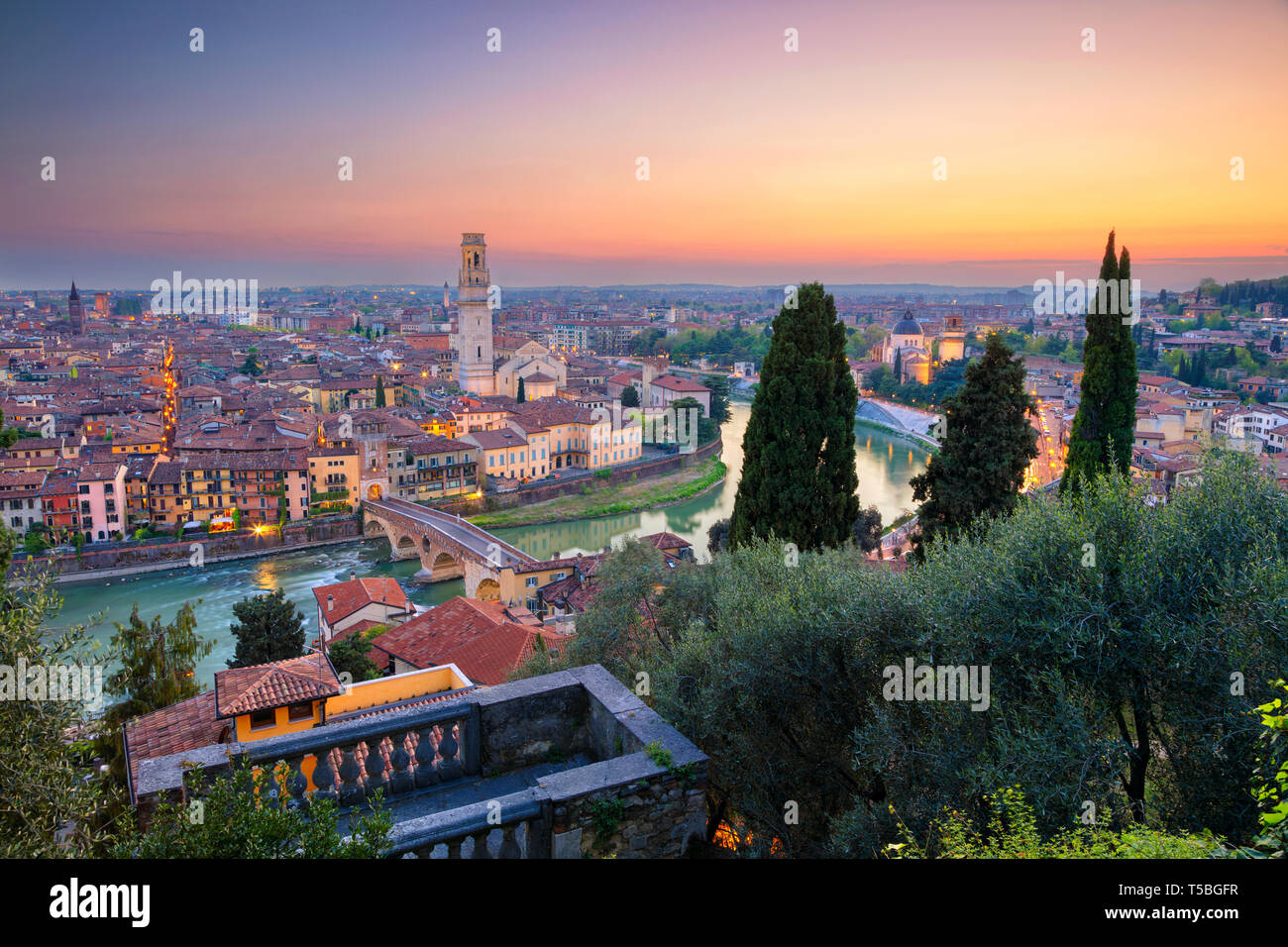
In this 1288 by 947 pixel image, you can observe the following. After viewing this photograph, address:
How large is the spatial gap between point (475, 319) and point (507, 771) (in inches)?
1406

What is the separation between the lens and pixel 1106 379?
875 centimetres

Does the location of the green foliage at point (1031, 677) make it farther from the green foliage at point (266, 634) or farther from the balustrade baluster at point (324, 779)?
the green foliage at point (266, 634)

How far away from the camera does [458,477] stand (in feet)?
83.9

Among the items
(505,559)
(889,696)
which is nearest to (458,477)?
(505,559)

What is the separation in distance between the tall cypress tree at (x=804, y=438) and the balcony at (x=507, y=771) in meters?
4.65

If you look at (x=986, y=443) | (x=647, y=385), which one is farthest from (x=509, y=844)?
(x=647, y=385)

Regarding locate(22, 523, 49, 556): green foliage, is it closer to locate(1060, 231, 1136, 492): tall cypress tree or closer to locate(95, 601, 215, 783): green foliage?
locate(95, 601, 215, 783): green foliage

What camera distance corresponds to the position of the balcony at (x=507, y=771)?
87.2 inches

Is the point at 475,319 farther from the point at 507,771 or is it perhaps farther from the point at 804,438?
the point at 507,771

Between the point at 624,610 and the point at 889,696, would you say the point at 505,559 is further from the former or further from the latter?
the point at 889,696

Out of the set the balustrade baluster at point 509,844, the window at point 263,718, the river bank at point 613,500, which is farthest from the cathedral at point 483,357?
the balustrade baluster at point 509,844

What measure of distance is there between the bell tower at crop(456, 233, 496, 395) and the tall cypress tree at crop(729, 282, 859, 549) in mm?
30522

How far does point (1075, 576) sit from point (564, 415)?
88.7ft

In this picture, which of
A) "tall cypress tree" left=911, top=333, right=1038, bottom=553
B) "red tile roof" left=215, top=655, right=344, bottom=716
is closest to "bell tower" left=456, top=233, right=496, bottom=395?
"tall cypress tree" left=911, top=333, right=1038, bottom=553
